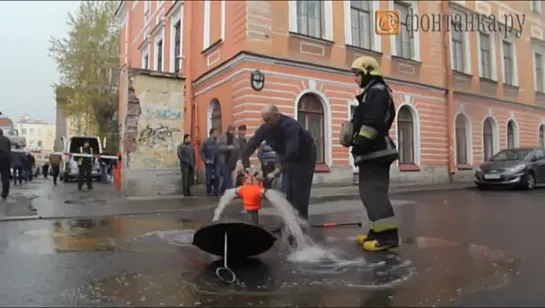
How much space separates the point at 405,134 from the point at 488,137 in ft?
17.4

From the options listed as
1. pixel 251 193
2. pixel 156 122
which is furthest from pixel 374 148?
pixel 156 122

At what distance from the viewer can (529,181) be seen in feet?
46.6

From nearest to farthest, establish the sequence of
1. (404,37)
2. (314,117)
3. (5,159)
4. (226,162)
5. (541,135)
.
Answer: (5,159)
(226,162)
(314,117)
(541,135)
(404,37)

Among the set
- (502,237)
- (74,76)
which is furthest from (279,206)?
(74,76)

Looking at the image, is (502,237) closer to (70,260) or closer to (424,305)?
(424,305)

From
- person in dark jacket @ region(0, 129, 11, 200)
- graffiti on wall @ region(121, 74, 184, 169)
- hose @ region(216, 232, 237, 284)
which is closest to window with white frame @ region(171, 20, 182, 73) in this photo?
graffiti on wall @ region(121, 74, 184, 169)

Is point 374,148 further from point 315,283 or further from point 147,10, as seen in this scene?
Result: point 147,10

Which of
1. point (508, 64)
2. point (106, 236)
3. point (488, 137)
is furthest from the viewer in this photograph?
point (488, 137)

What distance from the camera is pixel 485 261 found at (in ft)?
14.2

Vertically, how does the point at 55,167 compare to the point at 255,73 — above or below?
below

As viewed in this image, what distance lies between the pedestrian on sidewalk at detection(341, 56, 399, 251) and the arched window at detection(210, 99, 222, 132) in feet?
38.6

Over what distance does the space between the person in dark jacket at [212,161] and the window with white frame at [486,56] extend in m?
14.4

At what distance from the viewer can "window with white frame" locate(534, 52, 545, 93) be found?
47.1ft

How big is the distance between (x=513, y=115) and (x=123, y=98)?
15.9 m
